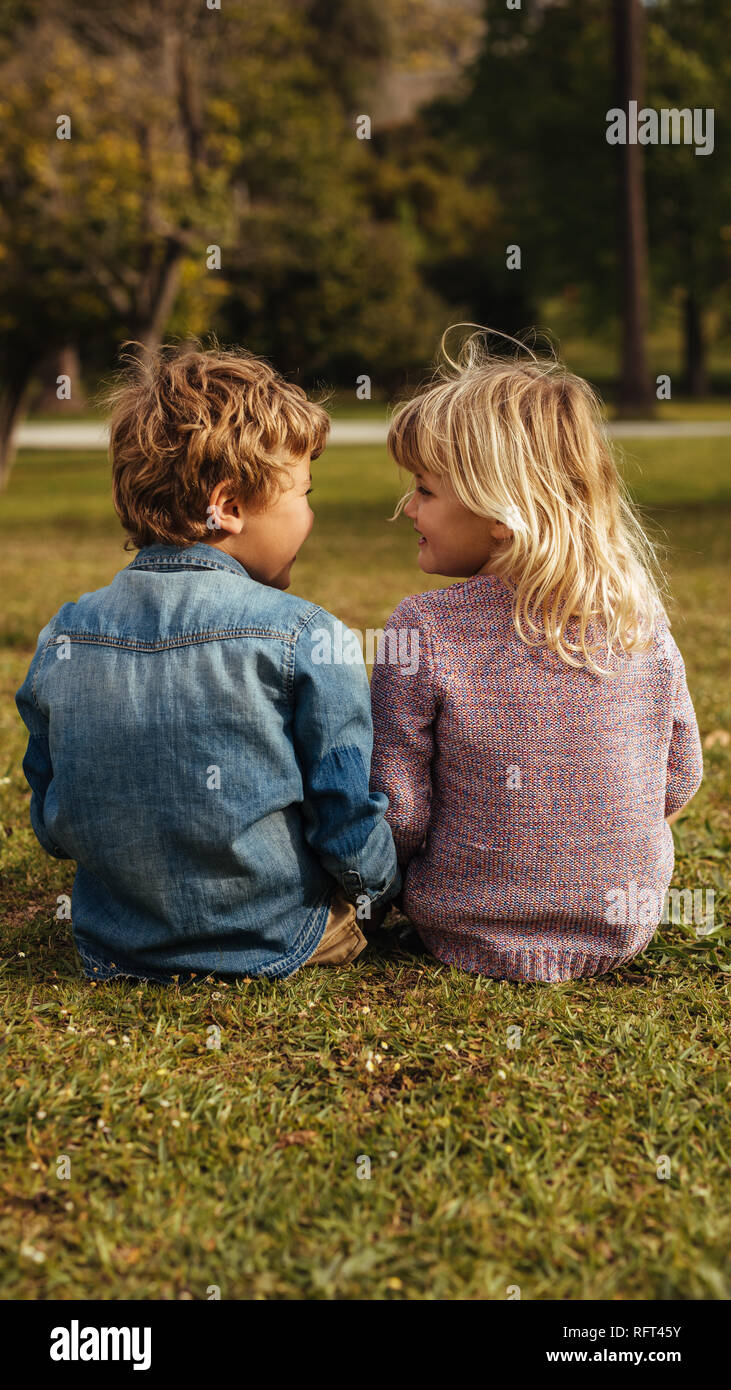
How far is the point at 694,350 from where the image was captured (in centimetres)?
3669

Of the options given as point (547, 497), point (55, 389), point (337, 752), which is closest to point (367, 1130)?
point (337, 752)

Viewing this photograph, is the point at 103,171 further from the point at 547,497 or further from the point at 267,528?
the point at 547,497

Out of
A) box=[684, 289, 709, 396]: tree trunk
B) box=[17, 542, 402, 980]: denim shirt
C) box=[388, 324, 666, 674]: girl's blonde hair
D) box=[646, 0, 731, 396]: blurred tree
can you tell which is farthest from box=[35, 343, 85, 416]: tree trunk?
box=[17, 542, 402, 980]: denim shirt

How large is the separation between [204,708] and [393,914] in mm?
1026

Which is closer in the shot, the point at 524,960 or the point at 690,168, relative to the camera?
the point at 524,960

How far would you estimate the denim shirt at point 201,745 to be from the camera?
2203 mm

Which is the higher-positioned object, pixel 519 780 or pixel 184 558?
pixel 184 558

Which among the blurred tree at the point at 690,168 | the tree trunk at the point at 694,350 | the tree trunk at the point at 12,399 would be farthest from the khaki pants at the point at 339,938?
the tree trunk at the point at 694,350

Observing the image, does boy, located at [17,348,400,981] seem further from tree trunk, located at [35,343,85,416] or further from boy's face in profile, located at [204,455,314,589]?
tree trunk, located at [35,343,85,416]

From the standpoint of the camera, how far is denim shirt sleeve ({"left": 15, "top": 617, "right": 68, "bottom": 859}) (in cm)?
236

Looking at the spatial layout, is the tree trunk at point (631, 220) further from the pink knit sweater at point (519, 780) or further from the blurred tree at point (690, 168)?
the pink knit sweater at point (519, 780)

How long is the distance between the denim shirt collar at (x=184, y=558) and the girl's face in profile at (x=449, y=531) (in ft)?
1.33

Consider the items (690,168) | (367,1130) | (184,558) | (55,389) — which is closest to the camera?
(367,1130)

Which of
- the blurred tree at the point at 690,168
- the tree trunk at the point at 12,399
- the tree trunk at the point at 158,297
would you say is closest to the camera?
the tree trunk at the point at 158,297
